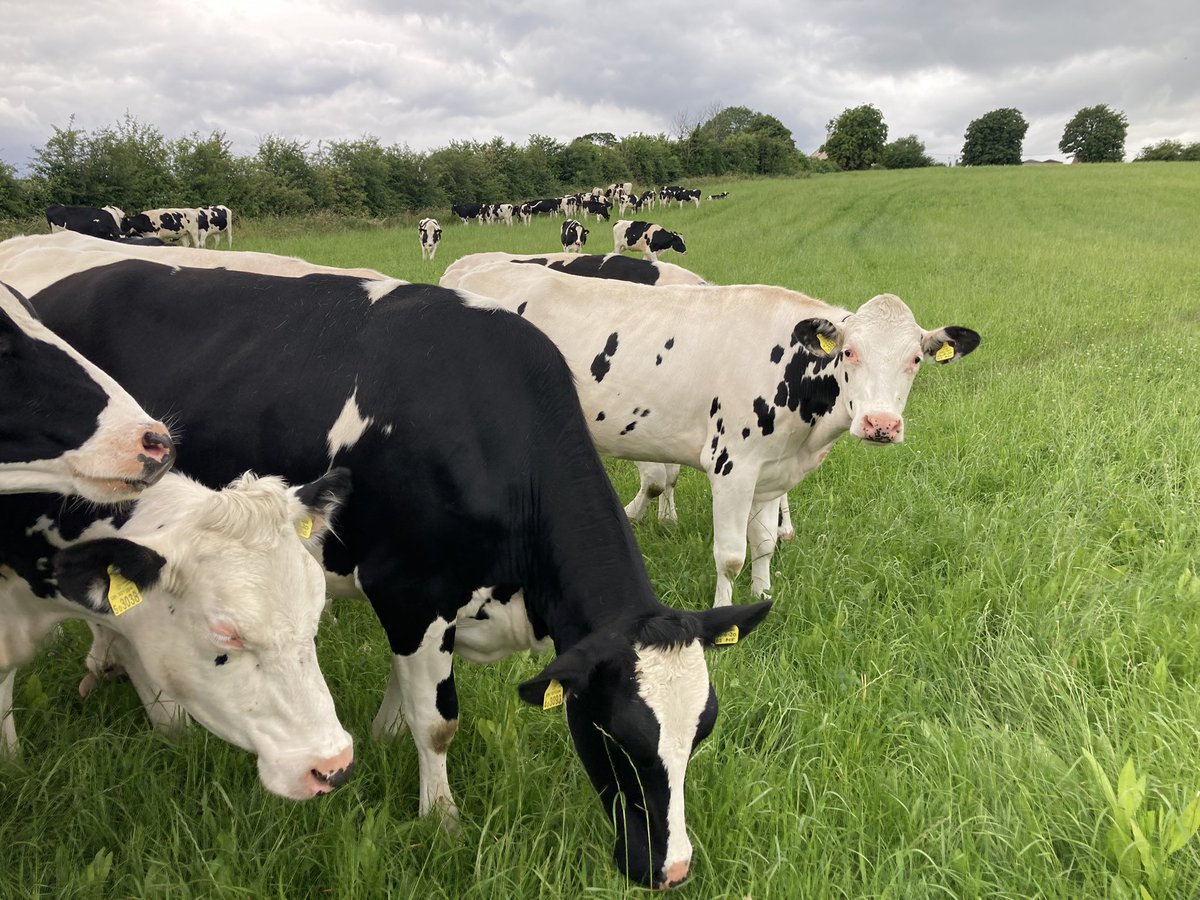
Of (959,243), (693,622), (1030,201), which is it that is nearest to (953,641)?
(693,622)

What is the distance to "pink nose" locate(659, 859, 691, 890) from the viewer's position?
7.13ft

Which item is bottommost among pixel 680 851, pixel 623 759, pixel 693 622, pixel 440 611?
pixel 680 851

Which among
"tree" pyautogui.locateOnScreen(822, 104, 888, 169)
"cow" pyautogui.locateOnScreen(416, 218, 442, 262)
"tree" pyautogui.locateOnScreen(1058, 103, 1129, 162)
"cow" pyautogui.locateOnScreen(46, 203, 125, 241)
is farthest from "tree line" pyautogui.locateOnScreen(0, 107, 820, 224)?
"tree" pyautogui.locateOnScreen(1058, 103, 1129, 162)

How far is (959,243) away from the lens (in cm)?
1983

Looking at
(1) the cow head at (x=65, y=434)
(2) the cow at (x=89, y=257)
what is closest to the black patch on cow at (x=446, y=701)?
(1) the cow head at (x=65, y=434)

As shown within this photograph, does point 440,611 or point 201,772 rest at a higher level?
A: point 440,611

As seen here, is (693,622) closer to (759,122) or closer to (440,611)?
(440,611)

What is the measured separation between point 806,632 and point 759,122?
10771 cm

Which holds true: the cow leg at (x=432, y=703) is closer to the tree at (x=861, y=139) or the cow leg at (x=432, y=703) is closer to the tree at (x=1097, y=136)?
the tree at (x=861, y=139)

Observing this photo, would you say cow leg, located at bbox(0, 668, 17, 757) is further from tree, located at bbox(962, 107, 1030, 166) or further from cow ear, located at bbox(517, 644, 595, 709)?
tree, located at bbox(962, 107, 1030, 166)

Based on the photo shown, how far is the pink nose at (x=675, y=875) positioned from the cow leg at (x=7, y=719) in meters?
2.55

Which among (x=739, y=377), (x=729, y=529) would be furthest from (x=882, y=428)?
(x=729, y=529)

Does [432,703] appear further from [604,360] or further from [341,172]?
[341,172]

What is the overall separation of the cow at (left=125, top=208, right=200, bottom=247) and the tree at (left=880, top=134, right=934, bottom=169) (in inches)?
3272
